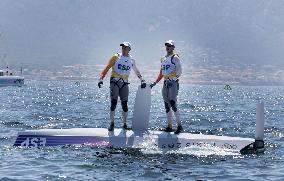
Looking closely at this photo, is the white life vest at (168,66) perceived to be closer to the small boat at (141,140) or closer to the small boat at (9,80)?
the small boat at (141,140)

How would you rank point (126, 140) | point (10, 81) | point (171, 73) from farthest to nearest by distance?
1. point (10, 81)
2. point (171, 73)
3. point (126, 140)

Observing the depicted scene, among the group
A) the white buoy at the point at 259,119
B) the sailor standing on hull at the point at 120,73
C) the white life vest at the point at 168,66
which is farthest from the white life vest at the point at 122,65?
the white buoy at the point at 259,119

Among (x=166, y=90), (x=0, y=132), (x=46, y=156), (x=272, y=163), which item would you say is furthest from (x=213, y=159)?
(x=0, y=132)

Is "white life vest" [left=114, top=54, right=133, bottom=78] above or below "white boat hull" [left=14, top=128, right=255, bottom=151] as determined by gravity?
above

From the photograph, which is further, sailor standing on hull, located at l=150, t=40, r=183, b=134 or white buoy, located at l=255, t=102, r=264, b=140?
sailor standing on hull, located at l=150, t=40, r=183, b=134

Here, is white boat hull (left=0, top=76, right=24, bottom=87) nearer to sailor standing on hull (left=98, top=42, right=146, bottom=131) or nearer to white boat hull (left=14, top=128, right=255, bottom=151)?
sailor standing on hull (left=98, top=42, right=146, bottom=131)

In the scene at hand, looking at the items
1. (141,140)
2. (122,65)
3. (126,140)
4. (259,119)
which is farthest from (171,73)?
(259,119)

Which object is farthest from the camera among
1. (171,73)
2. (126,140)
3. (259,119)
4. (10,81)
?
(10,81)

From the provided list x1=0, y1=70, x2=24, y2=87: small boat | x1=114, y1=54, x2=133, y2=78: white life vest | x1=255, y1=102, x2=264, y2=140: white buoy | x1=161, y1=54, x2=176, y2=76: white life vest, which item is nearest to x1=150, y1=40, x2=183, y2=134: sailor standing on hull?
x1=161, y1=54, x2=176, y2=76: white life vest

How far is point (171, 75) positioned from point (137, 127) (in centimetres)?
212

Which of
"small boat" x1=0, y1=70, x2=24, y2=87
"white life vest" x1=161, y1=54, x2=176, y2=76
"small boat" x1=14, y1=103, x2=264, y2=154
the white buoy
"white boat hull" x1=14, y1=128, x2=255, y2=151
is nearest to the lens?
the white buoy

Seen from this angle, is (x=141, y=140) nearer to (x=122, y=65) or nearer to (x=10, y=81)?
(x=122, y=65)

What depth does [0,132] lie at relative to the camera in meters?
19.9

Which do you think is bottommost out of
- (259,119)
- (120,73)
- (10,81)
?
(259,119)
